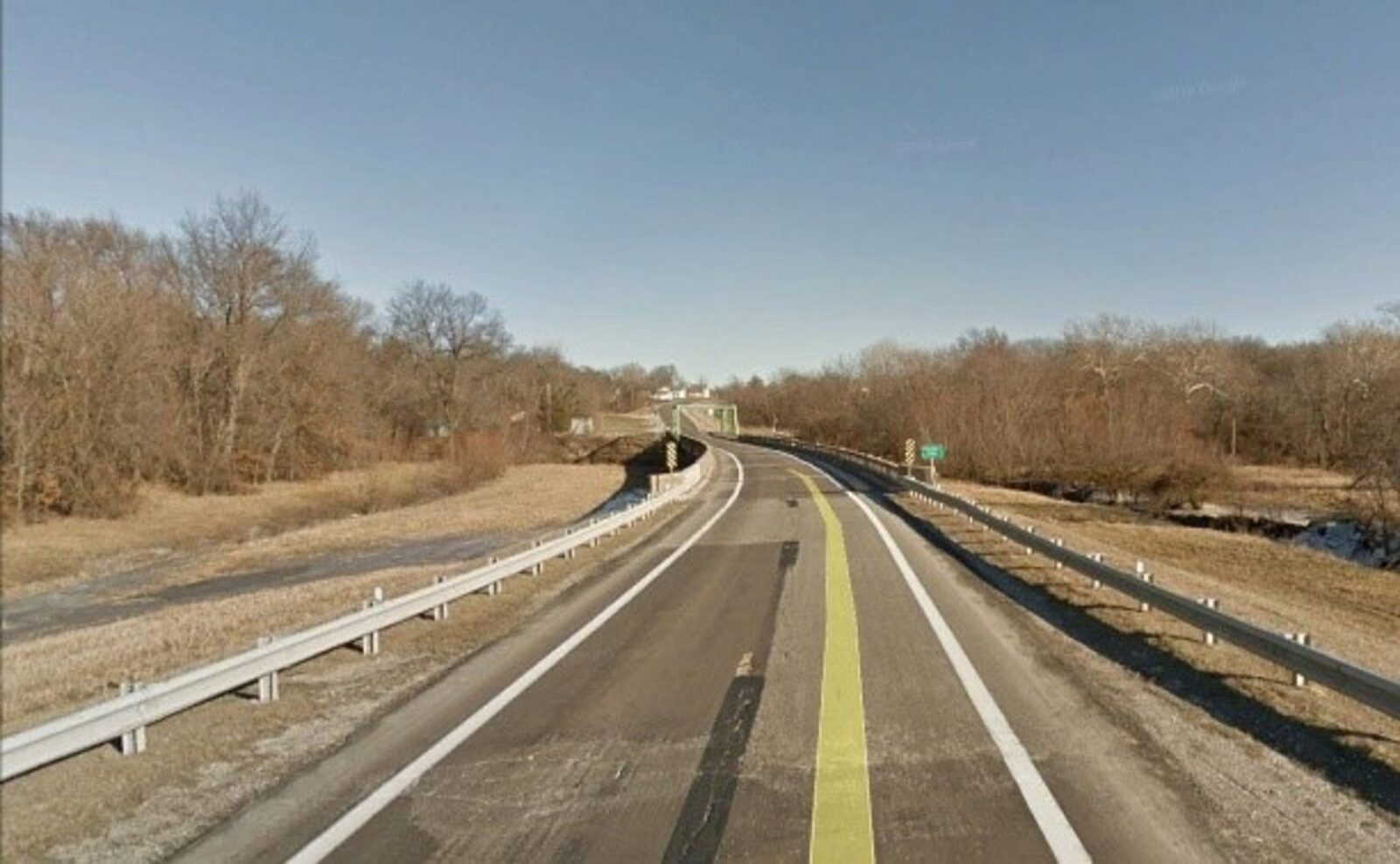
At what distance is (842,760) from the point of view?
5.10m

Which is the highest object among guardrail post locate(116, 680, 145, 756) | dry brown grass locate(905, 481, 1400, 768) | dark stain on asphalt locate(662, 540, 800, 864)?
guardrail post locate(116, 680, 145, 756)

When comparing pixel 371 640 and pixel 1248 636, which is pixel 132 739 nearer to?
pixel 371 640

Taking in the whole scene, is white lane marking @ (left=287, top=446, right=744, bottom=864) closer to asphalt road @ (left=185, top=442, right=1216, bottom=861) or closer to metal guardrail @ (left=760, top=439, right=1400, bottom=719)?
asphalt road @ (left=185, top=442, right=1216, bottom=861)

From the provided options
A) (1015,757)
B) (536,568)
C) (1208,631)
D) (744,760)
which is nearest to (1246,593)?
(1208,631)

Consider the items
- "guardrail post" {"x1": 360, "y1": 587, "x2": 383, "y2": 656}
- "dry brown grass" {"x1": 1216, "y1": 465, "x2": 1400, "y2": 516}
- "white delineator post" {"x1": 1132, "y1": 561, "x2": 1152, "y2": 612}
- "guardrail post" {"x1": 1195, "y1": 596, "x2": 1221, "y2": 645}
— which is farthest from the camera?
"dry brown grass" {"x1": 1216, "y1": 465, "x2": 1400, "y2": 516}

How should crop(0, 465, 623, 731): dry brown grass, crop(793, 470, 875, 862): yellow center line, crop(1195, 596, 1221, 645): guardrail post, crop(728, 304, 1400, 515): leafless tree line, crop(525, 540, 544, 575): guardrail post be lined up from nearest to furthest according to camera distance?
crop(793, 470, 875, 862): yellow center line, crop(0, 465, 623, 731): dry brown grass, crop(1195, 596, 1221, 645): guardrail post, crop(525, 540, 544, 575): guardrail post, crop(728, 304, 1400, 515): leafless tree line

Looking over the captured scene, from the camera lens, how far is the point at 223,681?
5.88m

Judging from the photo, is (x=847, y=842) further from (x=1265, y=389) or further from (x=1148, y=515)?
(x=1265, y=389)

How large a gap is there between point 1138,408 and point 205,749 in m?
52.0

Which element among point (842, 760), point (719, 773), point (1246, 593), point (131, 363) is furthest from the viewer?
point (1246, 593)

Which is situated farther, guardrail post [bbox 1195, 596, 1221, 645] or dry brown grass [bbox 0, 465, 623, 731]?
guardrail post [bbox 1195, 596, 1221, 645]

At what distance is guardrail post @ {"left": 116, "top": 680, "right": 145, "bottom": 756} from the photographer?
511 cm

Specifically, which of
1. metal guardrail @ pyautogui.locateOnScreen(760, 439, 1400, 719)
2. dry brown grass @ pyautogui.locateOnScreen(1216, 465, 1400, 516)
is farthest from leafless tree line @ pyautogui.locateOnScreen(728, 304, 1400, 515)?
metal guardrail @ pyautogui.locateOnScreen(760, 439, 1400, 719)

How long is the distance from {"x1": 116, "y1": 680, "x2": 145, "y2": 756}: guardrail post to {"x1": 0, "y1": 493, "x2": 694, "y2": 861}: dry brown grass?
0.18 ft
